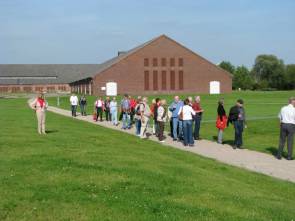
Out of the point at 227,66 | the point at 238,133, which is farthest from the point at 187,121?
the point at 227,66

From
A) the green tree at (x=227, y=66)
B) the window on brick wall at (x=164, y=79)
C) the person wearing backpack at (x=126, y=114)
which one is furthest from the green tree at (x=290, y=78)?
the person wearing backpack at (x=126, y=114)

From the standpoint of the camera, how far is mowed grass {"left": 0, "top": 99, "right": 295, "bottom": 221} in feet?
23.7

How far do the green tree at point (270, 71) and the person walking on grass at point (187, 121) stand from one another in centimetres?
10059

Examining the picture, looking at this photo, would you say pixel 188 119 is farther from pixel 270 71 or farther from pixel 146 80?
pixel 270 71

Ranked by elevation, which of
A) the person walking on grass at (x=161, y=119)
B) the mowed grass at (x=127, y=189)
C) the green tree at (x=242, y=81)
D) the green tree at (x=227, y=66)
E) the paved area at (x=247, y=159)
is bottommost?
the paved area at (x=247, y=159)

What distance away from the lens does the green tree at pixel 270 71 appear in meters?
119

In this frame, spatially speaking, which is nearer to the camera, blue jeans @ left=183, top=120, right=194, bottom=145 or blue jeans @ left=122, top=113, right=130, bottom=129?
blue jeans @ left=183, top=120, right=194, bottom=145

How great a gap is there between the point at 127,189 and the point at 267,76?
120 metres

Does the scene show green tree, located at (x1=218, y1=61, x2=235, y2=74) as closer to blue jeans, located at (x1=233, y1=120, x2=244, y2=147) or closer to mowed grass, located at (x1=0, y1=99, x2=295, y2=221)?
blue jeans, located at (x1=233, y1=120, x2=244, y2=147)

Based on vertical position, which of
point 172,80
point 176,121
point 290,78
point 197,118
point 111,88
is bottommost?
point 176,121

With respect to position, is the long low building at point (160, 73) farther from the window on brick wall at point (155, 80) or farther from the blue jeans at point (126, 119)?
the blue jeans at point (126, 119)

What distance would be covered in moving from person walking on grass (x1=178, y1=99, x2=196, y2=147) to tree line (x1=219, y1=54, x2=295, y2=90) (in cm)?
9805

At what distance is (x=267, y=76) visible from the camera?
410ft

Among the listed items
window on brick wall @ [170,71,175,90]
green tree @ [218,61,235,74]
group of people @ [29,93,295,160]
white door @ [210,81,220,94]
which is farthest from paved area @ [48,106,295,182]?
green tree @ [218,61,235,74]
